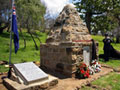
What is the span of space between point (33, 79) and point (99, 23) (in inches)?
705

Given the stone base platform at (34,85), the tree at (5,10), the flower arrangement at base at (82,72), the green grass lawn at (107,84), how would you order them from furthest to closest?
the tree at (5,10)
the flower arrangement at base at (82,72)
the green grass lawn at (107,84)
the stone base platform at (34,85)

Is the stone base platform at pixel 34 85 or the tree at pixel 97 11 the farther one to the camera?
the tree at pixel 97 11

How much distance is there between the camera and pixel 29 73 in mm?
4375

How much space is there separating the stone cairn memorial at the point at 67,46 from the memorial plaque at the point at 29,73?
1388 millimetres

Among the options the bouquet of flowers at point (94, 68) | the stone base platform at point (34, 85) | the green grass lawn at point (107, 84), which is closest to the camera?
the stone base platform at point (34, 85)

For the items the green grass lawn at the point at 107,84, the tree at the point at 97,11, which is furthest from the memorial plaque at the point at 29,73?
the tree at the point at 97,11

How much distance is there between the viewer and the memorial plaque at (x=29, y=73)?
13.5 ft

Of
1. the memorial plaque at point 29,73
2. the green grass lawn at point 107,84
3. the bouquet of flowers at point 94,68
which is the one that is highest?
the memorial plaque at point 29,73

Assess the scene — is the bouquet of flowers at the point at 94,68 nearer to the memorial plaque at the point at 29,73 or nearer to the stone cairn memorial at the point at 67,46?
the stone cairn memorial at the point at 67,46

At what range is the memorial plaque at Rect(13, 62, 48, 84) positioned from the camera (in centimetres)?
410

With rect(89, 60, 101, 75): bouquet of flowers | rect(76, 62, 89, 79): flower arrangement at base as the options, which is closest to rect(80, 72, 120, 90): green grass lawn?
rect(76, 62, 89, 79): flower arrangement at base

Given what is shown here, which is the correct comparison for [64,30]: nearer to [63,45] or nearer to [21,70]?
[63,45]

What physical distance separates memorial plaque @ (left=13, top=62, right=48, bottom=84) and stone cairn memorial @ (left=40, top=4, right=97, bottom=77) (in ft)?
4.55

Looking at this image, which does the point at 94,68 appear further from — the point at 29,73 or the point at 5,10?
the point at 5,10
